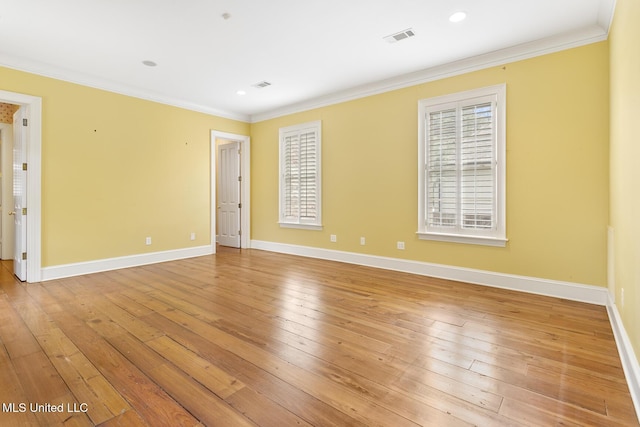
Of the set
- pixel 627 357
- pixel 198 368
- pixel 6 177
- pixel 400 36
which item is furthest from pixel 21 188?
pixel 627 357

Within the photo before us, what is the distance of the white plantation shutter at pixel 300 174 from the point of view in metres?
5.73

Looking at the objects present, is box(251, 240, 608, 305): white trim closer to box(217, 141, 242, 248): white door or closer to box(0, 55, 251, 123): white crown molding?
box(217, 141, 242, 248): white door

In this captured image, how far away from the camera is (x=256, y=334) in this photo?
99.7 inches

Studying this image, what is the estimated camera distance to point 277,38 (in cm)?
343

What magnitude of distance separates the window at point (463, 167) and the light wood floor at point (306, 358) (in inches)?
33.8

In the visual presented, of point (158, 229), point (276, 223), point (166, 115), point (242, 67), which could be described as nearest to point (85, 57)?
point (166, 115)

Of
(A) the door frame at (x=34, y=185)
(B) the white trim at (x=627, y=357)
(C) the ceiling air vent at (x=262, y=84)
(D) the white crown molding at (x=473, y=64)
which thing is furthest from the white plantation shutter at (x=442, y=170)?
(A) the door frame at (x=34, y=185)

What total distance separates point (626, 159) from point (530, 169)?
1373 mm

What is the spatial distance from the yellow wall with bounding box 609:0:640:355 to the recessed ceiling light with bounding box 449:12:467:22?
3.81ft

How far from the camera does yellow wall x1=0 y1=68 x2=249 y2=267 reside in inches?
166

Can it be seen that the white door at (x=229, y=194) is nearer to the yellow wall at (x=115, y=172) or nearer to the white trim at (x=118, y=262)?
the yellow wall at (x=115, y=172)

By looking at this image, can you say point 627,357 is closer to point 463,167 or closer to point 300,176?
point 463,167

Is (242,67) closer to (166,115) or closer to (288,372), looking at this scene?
(166,115)

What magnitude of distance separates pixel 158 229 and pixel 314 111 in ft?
11.5
